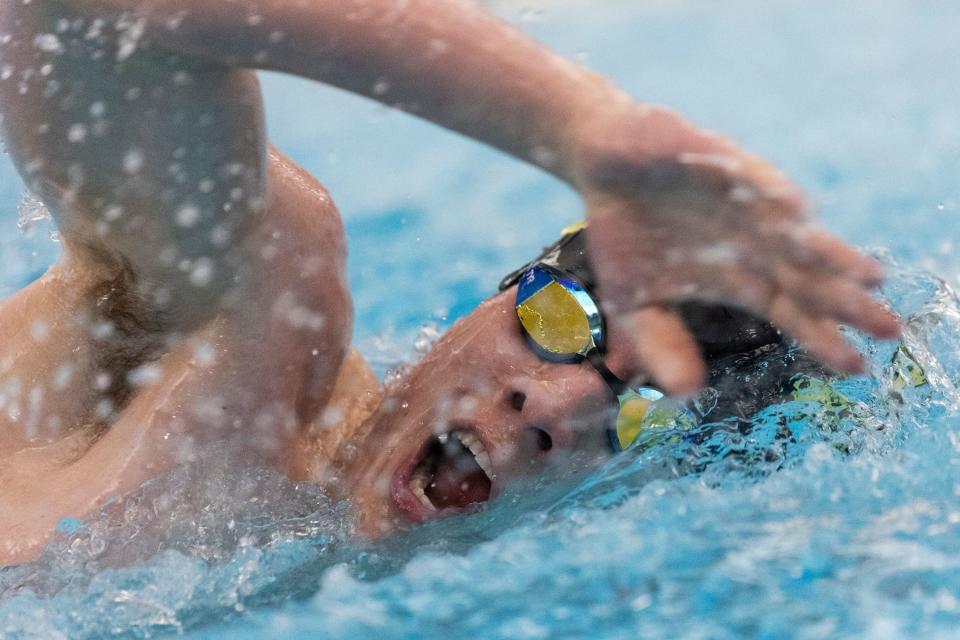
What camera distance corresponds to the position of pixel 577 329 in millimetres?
1635

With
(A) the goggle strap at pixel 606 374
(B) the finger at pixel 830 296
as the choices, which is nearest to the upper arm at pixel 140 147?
Result: (A) the goggle strap at pixel 606 374

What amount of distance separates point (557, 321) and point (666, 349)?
A: 0.74 metres

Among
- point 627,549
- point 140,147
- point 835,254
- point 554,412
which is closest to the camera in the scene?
point 835,254

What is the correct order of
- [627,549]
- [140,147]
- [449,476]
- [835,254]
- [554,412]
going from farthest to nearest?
[449,476], [554,412], [627,549], [140,147], [835,254]

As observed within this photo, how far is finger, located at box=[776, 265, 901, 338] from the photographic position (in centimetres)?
89

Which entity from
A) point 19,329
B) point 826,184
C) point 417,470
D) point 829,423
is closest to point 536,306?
point 417,470

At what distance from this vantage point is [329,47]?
0.99 metres

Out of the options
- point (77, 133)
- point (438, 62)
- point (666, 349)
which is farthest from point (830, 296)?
point (77, 133)

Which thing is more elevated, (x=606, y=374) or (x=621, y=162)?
(x=621, y=162)

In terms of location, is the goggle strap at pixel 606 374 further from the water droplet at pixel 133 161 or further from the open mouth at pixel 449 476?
the water droplet at pixel 133 161

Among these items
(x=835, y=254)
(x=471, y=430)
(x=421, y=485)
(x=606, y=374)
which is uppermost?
(x=835, y=254)

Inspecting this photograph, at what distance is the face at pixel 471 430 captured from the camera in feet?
5.24

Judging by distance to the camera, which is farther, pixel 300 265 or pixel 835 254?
pixel 300 265

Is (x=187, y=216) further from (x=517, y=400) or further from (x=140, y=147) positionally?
(x=517, y=400)
